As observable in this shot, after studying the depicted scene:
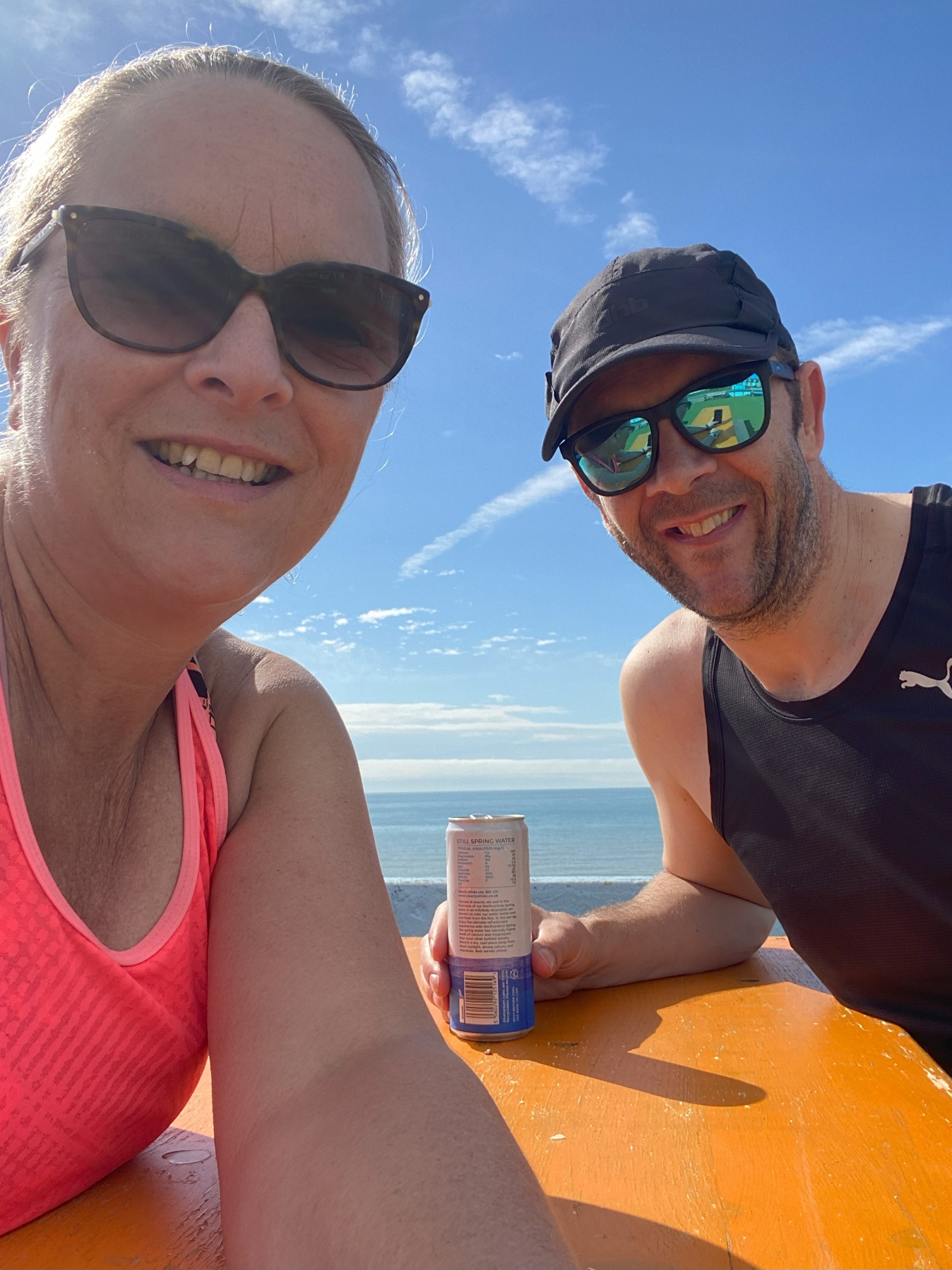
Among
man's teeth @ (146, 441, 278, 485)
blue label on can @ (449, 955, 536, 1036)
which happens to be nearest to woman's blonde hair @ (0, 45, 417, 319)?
man's teeth @ (146, 441, 278, 485)

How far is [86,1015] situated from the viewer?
76 centimetres

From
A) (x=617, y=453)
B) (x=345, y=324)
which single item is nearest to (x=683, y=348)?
(x=617, y=453)

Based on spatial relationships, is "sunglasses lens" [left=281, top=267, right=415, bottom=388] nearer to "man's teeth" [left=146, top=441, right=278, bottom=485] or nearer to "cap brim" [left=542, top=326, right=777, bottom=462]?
"man's teeth" [left=146, top=441, right=278, bottom=485]

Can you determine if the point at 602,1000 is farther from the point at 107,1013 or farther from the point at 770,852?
the point at 107,1013

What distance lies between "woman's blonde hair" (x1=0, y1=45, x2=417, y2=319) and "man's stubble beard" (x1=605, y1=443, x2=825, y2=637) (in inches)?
39.8

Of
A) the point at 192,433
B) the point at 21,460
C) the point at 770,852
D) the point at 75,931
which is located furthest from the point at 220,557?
the point at 770,852

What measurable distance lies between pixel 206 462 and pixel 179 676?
Answer: 29 cm

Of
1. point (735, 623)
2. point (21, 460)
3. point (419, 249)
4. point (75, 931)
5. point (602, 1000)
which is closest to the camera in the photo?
point (75, 931)

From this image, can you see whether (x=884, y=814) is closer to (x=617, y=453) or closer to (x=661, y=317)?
(x=617, y=453)

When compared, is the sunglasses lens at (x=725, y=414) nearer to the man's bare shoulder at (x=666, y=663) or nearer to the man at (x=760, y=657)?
the man at (x=760, y=657)

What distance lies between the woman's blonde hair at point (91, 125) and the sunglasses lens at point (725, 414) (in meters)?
0.86

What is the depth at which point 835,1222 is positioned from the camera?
0.79 metres

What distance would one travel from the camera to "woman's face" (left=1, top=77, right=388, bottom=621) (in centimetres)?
81

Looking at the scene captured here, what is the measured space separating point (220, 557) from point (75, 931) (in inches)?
14.4
